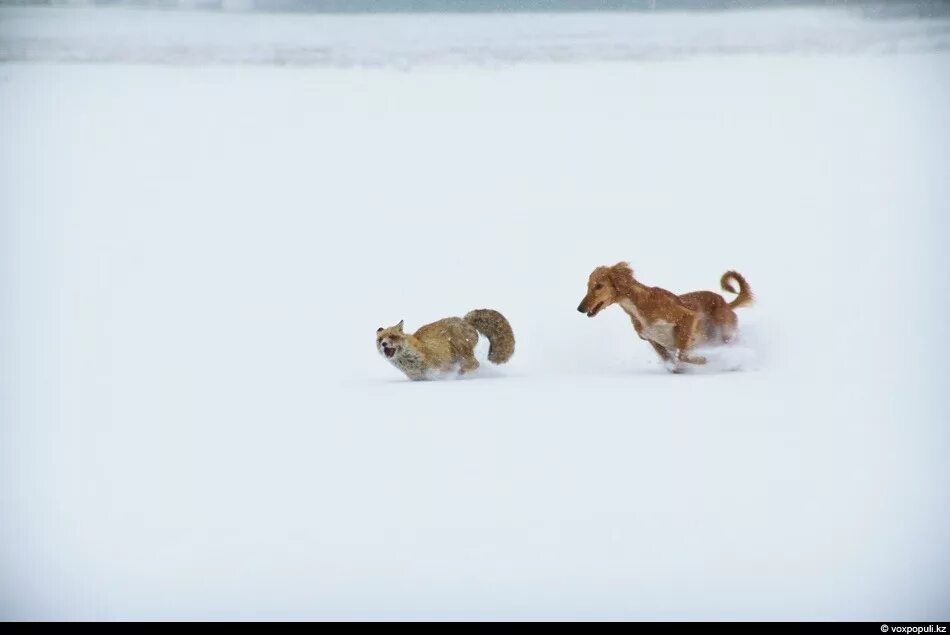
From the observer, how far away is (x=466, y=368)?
363 centimetres

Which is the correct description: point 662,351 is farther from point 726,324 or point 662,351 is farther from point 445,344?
point 445,344

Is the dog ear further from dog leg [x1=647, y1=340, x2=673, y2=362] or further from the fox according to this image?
the fox

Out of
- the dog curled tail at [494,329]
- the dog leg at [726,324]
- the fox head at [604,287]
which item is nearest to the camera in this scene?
the fox head at [604,287]

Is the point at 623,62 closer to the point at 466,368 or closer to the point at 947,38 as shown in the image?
the point at 947,38

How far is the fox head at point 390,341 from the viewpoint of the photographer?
3.48m

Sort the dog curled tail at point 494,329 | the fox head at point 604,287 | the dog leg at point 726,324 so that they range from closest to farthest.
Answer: the fox head at point 604,287, the dog leg at point 726,324, the dog curled tail at point 494,329

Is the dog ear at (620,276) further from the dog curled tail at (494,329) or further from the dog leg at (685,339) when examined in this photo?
the dog curled tail at (494,329)

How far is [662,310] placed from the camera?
345 cm

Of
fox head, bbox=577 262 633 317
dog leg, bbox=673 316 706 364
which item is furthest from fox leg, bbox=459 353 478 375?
dog leg, bbox=673 316 706 364

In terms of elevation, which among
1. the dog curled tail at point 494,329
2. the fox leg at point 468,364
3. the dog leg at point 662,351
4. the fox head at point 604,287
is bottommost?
the fox leg at point 468,364

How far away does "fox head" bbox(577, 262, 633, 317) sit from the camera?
11.3 feet

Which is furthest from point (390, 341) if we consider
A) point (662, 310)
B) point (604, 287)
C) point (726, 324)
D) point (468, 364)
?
point (726, 324)

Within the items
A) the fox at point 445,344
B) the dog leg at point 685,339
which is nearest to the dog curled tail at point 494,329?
the fox at point 445,344

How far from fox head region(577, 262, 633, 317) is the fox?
36 cm
